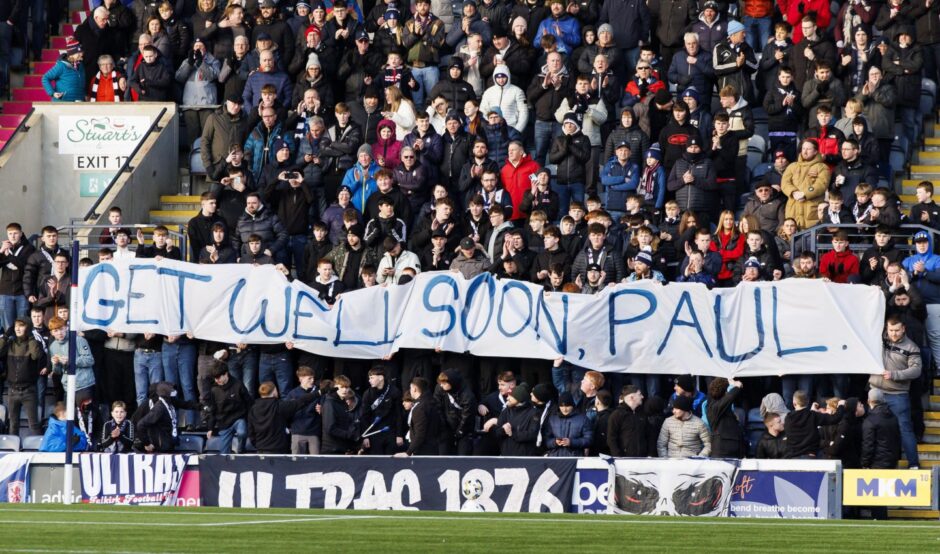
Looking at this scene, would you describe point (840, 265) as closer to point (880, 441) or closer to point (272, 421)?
point (880, 441)

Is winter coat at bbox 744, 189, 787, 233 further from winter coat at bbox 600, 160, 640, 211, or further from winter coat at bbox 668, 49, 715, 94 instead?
winter coat at bbox 668, 49, 715, 94

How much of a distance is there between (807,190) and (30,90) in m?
14.7

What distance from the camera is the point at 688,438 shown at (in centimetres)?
2117

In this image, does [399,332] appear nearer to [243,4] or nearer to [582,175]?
[582,175]

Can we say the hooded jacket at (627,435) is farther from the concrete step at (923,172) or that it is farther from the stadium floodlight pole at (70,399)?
the concrete step at (923,172)

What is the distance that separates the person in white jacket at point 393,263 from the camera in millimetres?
23516

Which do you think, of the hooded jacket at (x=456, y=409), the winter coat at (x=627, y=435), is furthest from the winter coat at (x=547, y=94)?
the winter coat at (x=627, y=435)

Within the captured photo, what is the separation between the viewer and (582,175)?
81.9 ft

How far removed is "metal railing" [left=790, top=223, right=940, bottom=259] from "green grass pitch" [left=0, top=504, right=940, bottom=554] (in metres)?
6.05

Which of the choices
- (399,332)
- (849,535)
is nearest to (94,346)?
(399,332)

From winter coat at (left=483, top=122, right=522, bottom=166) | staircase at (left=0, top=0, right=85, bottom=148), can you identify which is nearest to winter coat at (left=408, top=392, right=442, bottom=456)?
winter coat at (left=483, top=122, right=522, bottom=166)

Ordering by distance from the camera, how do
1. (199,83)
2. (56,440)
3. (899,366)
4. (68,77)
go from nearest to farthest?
(899,366)
(56,440)
(199,83)
(68,77)

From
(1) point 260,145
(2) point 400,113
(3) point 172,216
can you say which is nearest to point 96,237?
(3) point 172,216

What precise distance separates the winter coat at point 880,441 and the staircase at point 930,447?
61 centimetres
